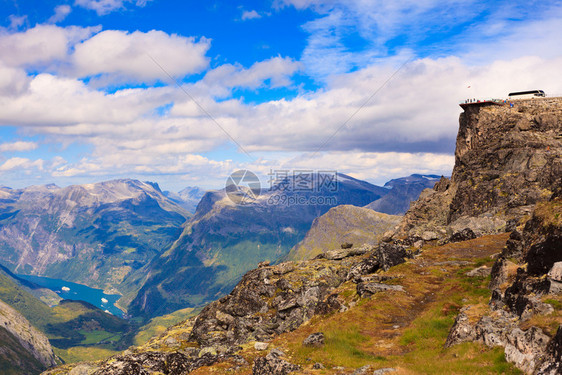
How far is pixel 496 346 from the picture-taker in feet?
66.6

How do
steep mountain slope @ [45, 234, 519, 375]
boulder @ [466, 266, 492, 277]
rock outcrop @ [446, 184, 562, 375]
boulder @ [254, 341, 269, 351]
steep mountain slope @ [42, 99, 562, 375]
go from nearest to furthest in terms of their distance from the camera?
rock outcrop @ [446, 184, 562, 375] < steep mountain slope @ [42, 99, 562, 375] < steep mountain slope @ [45, 234, 519, 375] < boulder @ [254, 341, 269, 351] < boulder @ [466, 266, 492, 277]

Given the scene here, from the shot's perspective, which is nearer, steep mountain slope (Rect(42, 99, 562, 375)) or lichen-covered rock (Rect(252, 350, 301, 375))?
steep mountain slope (Rect(42, 99, 562, 375))

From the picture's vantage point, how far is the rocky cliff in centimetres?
6406

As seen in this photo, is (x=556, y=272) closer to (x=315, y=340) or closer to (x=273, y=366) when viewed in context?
(x=315, y=340)

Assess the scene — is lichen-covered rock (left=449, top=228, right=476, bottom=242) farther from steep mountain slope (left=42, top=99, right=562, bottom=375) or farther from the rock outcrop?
the rock outcrop

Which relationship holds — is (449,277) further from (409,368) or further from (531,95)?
(531,95)

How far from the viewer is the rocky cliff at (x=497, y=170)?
64.1 meters

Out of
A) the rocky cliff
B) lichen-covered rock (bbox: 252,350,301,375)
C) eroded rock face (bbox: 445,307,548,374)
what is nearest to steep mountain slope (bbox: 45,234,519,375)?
lichen-covered rock (bbox: 252,350,301,375)

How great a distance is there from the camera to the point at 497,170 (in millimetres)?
76500

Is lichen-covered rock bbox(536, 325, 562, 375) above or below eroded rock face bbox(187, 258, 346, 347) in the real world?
above

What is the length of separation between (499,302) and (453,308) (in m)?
5.49

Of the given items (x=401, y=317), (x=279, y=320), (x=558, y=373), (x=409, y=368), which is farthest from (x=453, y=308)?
(x=279, y=320)

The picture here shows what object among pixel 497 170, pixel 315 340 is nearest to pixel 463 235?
pixel 497 170

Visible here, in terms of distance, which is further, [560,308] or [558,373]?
[560,308]
